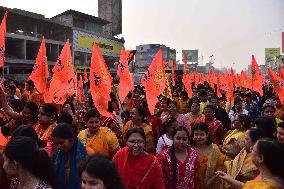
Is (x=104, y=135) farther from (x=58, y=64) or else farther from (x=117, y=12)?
(x=117, y=12)

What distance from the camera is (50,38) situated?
29.5m

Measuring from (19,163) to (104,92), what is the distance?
14.2 ft

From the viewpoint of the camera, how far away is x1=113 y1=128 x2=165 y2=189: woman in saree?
10.9ft

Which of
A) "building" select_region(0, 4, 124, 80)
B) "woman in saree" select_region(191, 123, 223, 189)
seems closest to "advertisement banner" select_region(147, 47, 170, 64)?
"building" select_region(0, 4, 124, 80)

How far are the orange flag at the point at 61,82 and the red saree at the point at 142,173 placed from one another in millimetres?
4076

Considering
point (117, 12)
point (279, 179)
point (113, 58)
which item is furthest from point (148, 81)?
point (117, 12)

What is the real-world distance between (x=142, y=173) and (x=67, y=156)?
2.35 feet

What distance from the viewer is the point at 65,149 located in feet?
11.2

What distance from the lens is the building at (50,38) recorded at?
25.4 m

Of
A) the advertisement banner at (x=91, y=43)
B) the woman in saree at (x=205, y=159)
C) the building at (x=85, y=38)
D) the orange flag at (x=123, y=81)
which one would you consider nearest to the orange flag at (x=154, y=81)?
the orange flag at (x=123, y=81)

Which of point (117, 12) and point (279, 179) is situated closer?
point (279, 179)

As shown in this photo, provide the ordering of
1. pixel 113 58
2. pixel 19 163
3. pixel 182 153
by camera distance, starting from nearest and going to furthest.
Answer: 1. pixel 19 163
2. pixel 182 153
3. pixel 113 58

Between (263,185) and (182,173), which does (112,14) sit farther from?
(263,185)

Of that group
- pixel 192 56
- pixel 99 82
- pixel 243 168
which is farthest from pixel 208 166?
pixel 192 56
